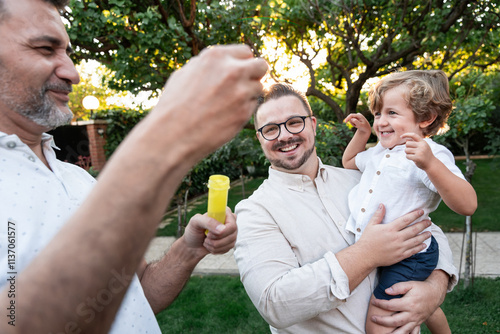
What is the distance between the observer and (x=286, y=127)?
2096mm

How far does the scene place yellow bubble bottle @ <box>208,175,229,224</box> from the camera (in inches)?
49.8

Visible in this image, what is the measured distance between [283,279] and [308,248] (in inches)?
11.6

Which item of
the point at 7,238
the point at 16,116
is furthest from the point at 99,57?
the point at 7,238

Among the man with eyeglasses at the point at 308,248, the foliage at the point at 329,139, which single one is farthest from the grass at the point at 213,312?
the man with eyeglasses at the point at 308,248

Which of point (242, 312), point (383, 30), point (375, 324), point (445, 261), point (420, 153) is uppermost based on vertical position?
point (383, 30)

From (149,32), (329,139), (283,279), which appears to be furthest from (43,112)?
(149,32)

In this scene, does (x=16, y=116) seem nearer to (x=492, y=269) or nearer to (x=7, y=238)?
(x=7, y=238)

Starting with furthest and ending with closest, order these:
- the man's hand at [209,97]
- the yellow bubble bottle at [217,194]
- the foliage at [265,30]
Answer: the foliage at [265,30] → the yellow bubble bottle at [217,194] → the man's hand at [209,97]

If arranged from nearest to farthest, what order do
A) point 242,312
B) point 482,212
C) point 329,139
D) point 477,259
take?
point 329,139 → point 242,312 → point 477,259 → point 482,212

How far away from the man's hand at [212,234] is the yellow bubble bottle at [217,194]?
41 mm

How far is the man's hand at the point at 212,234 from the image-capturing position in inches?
53.4

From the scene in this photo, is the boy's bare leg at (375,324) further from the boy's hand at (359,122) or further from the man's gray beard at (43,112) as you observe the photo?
the man's gray beard at (43,112)

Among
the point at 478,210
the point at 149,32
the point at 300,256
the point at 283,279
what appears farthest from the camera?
the point at 478,210

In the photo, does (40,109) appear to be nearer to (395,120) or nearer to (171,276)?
(171,276)
